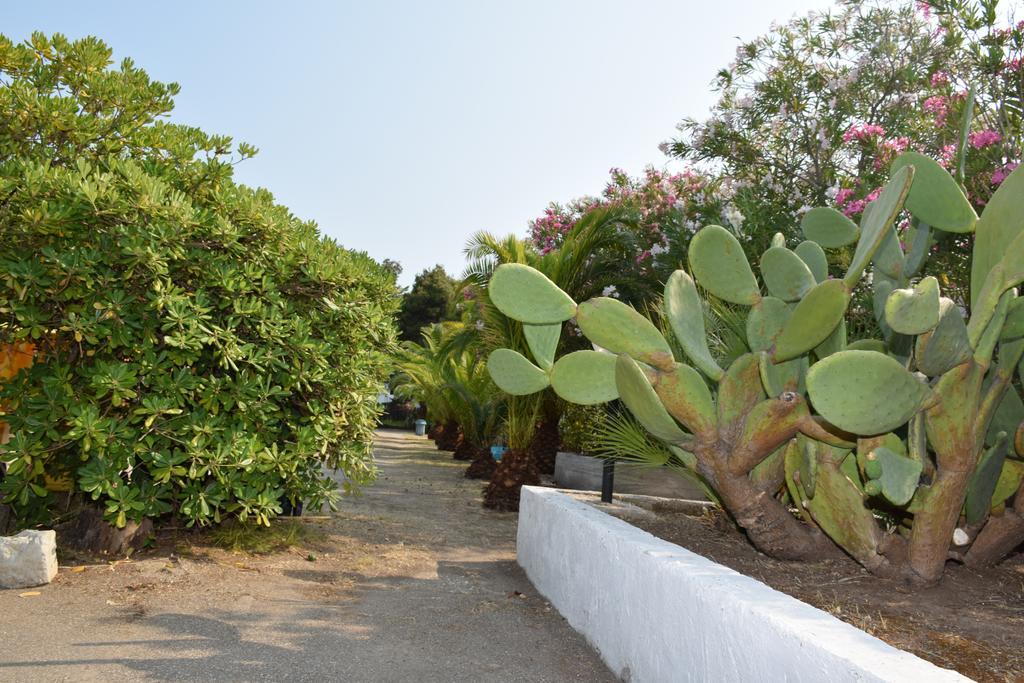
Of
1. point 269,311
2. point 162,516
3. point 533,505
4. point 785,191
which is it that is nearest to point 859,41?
point 785,191

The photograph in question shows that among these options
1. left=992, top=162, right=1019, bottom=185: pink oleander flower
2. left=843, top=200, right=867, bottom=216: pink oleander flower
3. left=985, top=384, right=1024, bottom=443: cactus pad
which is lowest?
left=985, top=384, right=1024, bottom=443: cactus pad

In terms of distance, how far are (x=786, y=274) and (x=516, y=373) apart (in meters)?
1.41

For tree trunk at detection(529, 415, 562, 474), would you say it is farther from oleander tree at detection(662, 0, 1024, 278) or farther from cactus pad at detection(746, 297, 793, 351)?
cactus pad at detection(746, 297, 793, 351)

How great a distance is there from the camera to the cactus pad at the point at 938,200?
3.57 m

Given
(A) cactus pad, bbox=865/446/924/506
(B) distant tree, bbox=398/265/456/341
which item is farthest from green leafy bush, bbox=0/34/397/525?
(B) distant tree, bbox=398/265/456/341

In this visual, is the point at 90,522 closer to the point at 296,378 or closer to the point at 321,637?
the point at 296,378

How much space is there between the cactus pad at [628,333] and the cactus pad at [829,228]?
129 centimetres

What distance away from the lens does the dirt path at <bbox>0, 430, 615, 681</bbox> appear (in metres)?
3.56

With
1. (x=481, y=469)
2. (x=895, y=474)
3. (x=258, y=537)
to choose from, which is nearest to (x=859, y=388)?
(x=895, y=474)

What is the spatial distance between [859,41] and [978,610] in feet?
21.4

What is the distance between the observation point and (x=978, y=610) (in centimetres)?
324

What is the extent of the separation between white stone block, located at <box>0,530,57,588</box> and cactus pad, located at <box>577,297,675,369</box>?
A: 11.2 ft

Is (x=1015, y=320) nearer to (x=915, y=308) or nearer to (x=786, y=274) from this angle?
(x=915, y=308)

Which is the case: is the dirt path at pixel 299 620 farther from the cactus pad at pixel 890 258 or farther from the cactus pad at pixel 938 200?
the cactus pad at pixel 938 200
